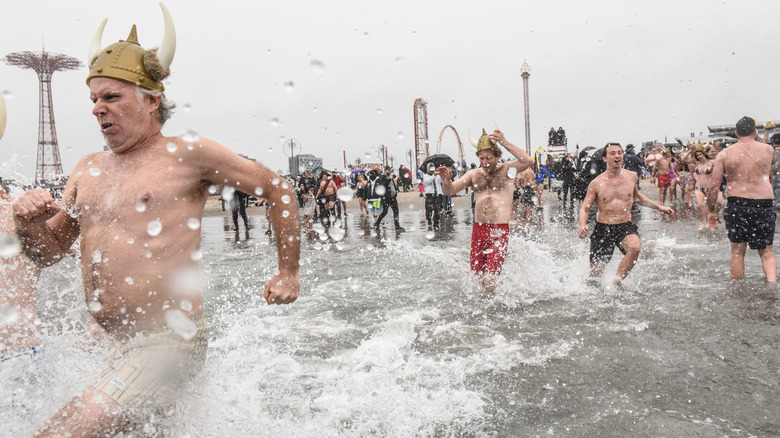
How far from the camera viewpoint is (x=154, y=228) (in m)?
2.01

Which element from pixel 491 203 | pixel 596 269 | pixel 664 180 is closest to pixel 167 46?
pixel 491 203

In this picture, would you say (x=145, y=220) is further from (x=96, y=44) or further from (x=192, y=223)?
(x=96, y=44)

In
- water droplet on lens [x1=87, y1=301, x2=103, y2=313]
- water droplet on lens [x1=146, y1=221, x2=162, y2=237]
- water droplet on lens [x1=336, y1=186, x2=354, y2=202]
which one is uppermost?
water droplet on lens [x1=146, y1=221, x2=162, y2=237]

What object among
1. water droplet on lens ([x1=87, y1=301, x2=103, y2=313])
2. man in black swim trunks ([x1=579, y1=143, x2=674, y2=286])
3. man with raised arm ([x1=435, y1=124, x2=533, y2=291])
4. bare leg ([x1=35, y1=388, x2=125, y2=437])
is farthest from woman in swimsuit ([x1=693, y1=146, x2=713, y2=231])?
bare leg ([x1=35, y1=388, x2=125, y2=437])

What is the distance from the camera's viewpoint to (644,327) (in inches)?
165

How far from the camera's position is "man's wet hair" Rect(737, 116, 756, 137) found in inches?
218

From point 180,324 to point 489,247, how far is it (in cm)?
420

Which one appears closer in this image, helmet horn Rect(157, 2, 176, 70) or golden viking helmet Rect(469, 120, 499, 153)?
helmet horn Rect(157, 2, 176, 70)

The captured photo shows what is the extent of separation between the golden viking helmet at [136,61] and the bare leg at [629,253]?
4.94 metres

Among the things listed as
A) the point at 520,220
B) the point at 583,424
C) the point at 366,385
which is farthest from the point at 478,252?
the point at 520,220

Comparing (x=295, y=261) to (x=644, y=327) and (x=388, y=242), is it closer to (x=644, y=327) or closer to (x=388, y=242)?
(x=644, y=327)

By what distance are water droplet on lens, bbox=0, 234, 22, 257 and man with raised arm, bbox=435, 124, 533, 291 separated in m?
4.05

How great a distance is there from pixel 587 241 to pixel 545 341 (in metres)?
5.83

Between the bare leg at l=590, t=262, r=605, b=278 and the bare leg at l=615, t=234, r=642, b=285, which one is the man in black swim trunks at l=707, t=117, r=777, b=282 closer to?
the bare leg at l=615, t=234, r=642, b=285
